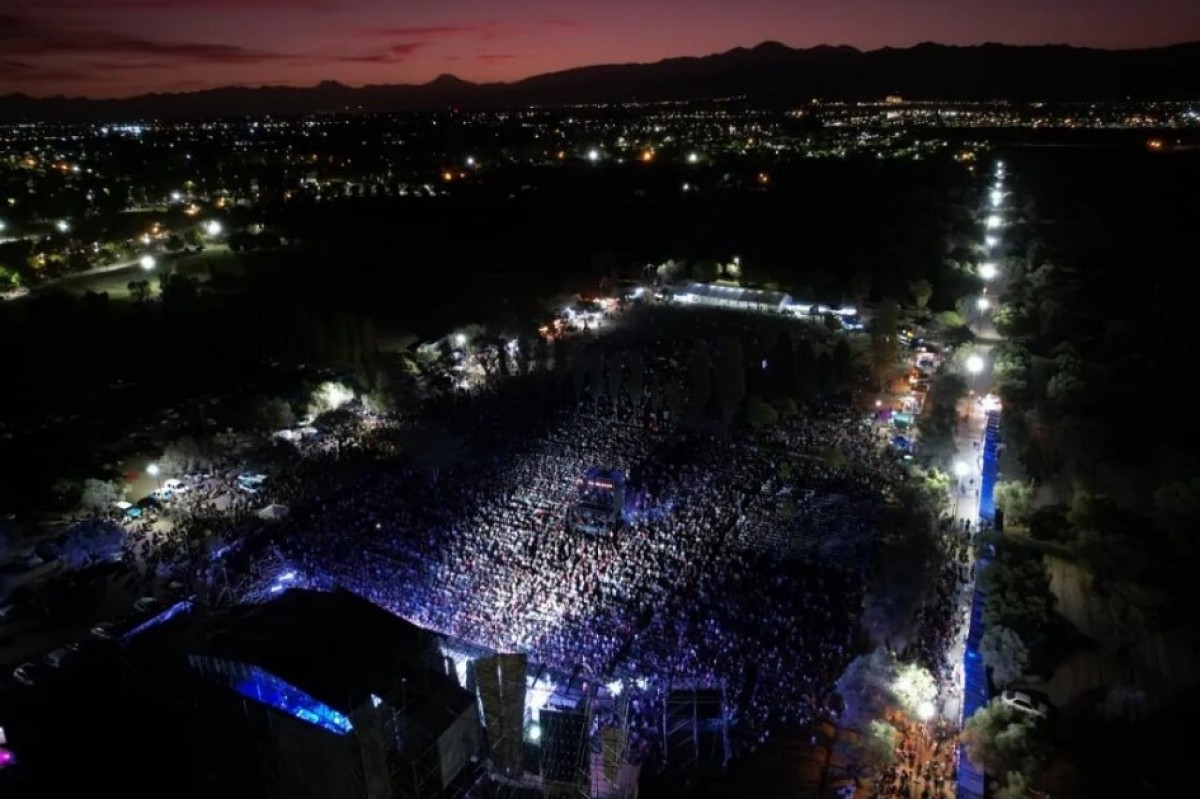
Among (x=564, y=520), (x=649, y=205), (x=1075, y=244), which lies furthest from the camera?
(x=649, y=205)

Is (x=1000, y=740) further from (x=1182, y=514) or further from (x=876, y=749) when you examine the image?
(x=1182, y=514)

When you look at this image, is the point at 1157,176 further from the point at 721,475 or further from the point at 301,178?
the point at 301,178

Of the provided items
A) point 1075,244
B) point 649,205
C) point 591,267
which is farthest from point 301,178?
point 1075,244

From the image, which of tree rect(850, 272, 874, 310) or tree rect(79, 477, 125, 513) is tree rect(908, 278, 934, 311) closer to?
tree rect(850, 272, 874, 310)

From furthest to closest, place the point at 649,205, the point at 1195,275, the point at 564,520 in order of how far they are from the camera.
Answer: the point at 649,205, the point at 1195,275, the point at 564,520

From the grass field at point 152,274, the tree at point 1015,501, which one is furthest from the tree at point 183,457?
the grass field at point 152,274

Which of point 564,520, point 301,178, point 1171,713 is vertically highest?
point 301,178

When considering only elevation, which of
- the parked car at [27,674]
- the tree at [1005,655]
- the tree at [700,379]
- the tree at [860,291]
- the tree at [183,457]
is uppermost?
the tree at [860,291]

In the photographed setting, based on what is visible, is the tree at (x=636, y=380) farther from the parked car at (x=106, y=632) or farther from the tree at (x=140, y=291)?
the tree at (x=140, y=291)
